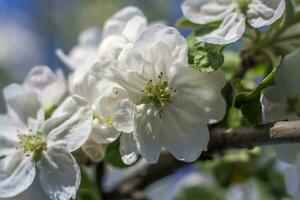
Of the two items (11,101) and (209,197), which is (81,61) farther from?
(209,197)

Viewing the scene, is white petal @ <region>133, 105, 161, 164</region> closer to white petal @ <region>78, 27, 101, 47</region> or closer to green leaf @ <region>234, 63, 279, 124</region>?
green leaf @ <region>234, 63, 279, 124</region>

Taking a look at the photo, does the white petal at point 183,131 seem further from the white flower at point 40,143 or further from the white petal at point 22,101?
the white petal at point 22,101

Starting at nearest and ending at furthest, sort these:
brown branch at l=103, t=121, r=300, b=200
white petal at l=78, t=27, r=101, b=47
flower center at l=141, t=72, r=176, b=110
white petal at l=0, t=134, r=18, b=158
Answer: brown branch at l=103, t=121, r=300, b=200, flower center at l=141, t=72, r=176, b=110, white petal at l=0, t=134, r=18, b=158, white petal at l=78, t=27, r=101, b=47

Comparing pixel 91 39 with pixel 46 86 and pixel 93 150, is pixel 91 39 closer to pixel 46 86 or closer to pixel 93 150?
pixel 46 86

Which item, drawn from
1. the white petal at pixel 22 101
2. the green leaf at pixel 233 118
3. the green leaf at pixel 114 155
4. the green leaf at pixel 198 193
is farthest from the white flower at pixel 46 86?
the green leaf at pixel 198 193

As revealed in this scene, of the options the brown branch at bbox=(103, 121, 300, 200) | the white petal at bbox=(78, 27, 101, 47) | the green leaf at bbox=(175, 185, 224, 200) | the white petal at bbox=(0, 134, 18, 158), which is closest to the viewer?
the brown branch at bbox=(103, 121, 300, 200)

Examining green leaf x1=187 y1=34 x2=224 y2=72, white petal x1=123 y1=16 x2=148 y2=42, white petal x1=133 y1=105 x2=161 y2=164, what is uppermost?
white petal x1=123 y1=16 x2=148 y2=42

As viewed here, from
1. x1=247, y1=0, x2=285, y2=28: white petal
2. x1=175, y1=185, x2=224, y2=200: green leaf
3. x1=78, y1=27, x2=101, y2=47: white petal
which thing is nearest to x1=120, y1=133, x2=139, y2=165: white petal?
x1=247, y1=0, x2=285, y2=28: white petal
